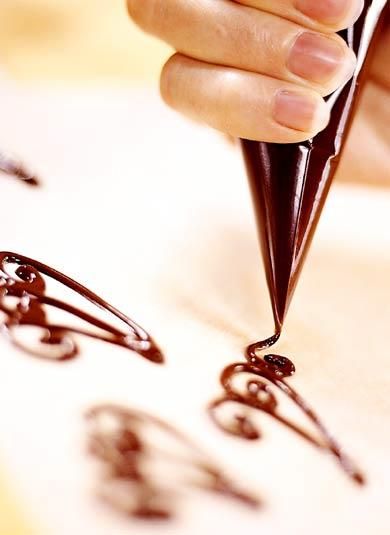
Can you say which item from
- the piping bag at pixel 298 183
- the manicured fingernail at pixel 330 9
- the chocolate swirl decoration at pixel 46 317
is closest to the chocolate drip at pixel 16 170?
the chocolate swirl decoration at pixel 46 317

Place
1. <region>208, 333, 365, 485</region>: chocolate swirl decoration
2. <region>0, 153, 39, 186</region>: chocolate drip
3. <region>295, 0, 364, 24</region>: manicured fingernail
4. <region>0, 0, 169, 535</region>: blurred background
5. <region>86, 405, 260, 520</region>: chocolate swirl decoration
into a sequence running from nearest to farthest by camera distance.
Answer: <region>86, 405, 260, 520</region>: chocolate swirl decoration
<region>208, 333, 365, 485</region>: chocolate swirl decoration
<region>295, 0, 364, 24</region>: manicured fingernail
<region>0, 153, 39, 186</region>: chocolate drip
<region>0, 0, 169, 535</region>: blurred background

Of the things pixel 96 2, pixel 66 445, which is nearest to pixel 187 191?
pixel 66 445

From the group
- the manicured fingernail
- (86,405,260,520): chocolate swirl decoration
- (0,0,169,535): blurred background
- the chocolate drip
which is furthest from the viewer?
(0,0,169,535): blurred background

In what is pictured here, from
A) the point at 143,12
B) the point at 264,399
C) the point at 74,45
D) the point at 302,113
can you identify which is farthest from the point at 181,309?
the point at 74,45

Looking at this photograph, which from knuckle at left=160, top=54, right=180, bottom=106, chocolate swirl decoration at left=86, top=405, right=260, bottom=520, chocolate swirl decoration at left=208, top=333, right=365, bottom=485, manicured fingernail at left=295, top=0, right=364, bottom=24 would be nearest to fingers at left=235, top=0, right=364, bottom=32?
manicured fingernail at left=295, top=0, right=364, bottom=24

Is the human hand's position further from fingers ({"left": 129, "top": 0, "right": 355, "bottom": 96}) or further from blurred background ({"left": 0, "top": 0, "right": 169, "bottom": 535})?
blurred background ({"left": 0, "top": 0, "right": 169, "bottom": 535})

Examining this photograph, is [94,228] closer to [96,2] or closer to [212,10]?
[212,10]

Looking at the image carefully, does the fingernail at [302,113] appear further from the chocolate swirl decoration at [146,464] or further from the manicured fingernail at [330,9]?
the chocolate swirl decoration at [146,464]

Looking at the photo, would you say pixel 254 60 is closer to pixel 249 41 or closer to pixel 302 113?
pixel 249 41
